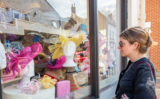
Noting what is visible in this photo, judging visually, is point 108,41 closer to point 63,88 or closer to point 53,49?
point 53,49

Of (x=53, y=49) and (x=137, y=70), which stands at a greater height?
(x=53, y=49)

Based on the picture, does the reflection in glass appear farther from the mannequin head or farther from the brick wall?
the brick wall

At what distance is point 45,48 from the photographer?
1.95m

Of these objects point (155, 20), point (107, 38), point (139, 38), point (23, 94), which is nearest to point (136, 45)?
point (139, 38)

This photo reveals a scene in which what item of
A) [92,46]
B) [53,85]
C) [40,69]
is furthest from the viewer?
[92,46]

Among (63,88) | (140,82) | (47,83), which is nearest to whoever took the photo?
(140,82)

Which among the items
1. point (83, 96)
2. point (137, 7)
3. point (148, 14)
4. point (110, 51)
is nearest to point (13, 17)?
point (83, 96)

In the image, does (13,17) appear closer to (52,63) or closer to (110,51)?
(52,63)

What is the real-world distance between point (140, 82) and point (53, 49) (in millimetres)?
1215

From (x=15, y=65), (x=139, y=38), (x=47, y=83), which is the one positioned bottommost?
(x=47, y=83)

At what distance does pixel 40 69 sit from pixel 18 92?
0.54 m

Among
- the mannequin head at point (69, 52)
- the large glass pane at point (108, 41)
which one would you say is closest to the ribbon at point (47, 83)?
the mannequin head at point (69, 52)

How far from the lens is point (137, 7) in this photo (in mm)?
3623

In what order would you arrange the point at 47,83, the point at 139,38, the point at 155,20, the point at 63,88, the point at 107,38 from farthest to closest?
the point at 155,20 < the point at 107,38 < the point at 63,88 < the point at 47,83 < the point at 139,38
